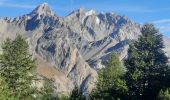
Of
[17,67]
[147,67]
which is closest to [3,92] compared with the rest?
[17,67]

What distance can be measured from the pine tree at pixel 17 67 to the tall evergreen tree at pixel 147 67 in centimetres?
1426

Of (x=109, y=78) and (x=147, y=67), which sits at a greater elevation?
(x=109, y=78)

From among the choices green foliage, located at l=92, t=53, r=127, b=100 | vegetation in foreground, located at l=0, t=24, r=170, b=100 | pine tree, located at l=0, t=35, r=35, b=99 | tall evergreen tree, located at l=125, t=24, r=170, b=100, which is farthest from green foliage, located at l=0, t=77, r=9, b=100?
green foliage, located at l=92, t=53, r=127, b=100

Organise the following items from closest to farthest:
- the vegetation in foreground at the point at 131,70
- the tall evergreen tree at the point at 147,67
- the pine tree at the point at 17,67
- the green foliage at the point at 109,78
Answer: the pine tree at the point at 17,67, the vegetation in foreground at the point at 131,70, the tall evergreen tree at the point at 147,67, the green foliage at the point at 109,78

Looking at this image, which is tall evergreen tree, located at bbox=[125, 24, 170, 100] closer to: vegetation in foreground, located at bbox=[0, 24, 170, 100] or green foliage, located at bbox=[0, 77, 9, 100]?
vegetation in foreground, located at bbox=[0, 24, 170, 100]

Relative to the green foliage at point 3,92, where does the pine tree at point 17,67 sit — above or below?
above

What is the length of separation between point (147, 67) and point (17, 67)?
56.1 feet

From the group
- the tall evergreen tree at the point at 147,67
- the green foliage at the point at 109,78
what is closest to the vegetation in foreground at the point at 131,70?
the tall evergreen tree at the point at 147,67

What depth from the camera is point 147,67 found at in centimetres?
6481

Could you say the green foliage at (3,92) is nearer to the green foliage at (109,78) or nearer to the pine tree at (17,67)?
the pine tree at (17,67)

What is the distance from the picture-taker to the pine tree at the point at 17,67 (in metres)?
56.2

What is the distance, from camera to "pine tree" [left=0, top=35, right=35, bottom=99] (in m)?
56.2

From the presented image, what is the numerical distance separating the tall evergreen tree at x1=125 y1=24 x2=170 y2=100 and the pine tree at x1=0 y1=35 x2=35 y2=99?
→ 14265mm

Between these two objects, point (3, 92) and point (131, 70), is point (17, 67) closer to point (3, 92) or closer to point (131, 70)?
point (3, 92)
